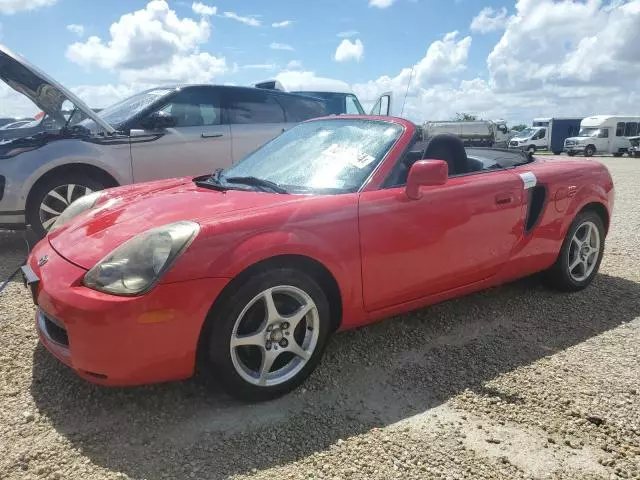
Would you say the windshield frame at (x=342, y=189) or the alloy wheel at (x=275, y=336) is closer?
the alloy wheel at (x=275, y=336)

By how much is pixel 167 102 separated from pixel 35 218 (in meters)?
1.89

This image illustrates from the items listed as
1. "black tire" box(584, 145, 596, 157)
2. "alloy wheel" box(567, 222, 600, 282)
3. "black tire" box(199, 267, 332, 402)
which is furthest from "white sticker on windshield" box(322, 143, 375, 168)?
"black tire" box(584, 145, 596, 157)

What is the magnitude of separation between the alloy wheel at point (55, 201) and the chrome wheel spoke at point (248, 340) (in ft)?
11.3

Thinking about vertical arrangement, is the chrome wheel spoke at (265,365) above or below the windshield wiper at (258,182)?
below

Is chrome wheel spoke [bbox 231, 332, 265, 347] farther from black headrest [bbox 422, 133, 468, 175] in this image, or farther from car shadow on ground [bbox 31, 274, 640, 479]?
black headrest [bbox 422, 133, 468, 175]

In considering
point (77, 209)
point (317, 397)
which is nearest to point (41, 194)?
point (77, 209)

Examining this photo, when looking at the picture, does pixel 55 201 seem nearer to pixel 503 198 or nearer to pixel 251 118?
pixel 251 118

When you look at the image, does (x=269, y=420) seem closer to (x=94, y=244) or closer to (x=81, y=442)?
(x=81, y=442)

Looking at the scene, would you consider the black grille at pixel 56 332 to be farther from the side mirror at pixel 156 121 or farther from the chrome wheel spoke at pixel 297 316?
the side mirror at pixel 156 121

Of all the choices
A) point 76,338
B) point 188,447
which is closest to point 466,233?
point 188,447

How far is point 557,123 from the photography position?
116 feet

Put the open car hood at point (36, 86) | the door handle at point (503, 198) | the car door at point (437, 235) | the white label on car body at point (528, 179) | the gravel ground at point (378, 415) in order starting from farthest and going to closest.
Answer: the open car hood at point (36, 86)
the white label on car body at point (528, 179)
the door handle at point (503, 198)
the car door at point (437, 235)
the gravel ground at point (378, 415)

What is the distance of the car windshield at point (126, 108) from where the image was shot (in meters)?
5.69

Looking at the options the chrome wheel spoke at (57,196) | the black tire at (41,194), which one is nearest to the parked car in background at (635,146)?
the black tire at (41,194)
